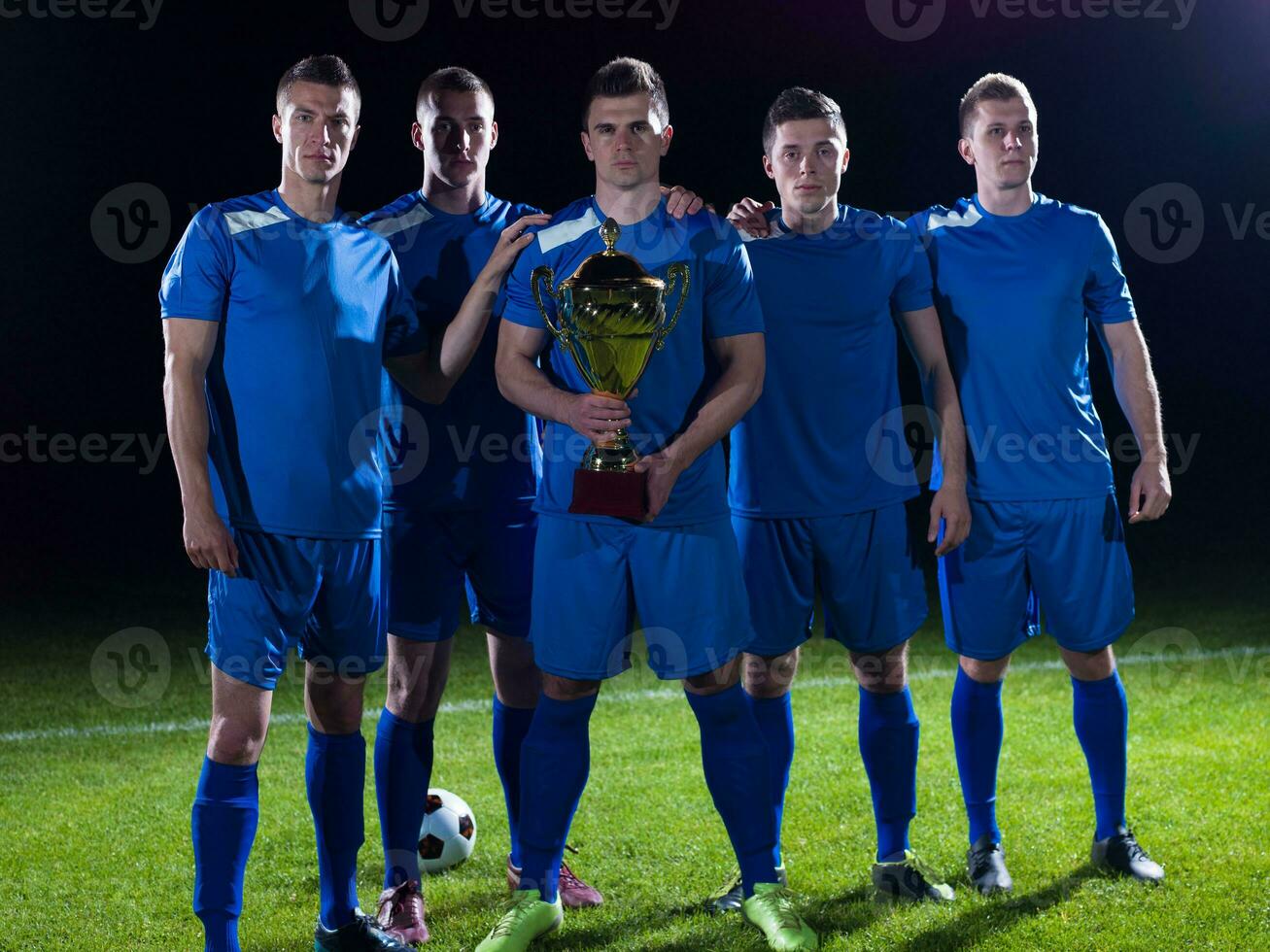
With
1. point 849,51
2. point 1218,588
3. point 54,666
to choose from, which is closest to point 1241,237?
point 849,51

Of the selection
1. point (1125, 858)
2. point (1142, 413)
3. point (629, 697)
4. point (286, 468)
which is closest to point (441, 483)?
point (286, 468)

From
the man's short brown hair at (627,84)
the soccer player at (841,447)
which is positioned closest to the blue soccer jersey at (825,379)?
the soccer player at (841,447)

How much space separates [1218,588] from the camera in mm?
6766

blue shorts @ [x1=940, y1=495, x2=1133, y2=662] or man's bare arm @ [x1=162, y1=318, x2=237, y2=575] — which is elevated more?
man's bare arm @ [x1=162, y1=318, x2=237, y2=575]

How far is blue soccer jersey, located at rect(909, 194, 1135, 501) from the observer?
9.47ft

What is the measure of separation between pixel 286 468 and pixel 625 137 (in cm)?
89

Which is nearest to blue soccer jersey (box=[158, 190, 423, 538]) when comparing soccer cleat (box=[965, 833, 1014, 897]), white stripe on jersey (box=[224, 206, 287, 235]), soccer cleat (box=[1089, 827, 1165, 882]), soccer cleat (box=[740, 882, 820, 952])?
white stripe on jersey (box=[224, 206, 287, 235])

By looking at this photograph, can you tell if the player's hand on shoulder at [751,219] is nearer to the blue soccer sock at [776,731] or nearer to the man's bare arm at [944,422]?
the man's bare arm at [944,422]

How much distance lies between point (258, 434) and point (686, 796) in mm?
1790

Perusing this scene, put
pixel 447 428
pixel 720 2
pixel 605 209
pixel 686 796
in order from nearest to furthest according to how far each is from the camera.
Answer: pixel 605 209 < pixel 447 428 < pixel 686 796 < pixel 720 2

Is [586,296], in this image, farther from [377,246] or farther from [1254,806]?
[1254,806]

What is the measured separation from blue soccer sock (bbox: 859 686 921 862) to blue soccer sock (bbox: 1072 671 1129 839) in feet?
1.39

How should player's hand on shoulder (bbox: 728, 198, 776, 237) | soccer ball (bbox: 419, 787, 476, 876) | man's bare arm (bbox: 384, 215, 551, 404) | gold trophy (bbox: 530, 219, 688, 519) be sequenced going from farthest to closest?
soccer ball (bbox: 419, 787, 476, 876) < player's hand on shoulder (bbox: 728, 198, 776, 237) < man's bare arm (bbox: 384, 215, 551, 404) < gold trophy (bbox: 530, 219, 688, 519)

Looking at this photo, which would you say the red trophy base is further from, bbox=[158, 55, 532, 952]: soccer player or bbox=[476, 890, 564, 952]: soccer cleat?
bbox=[476, 890, 564, 952]: soccer cleat
